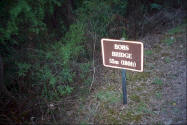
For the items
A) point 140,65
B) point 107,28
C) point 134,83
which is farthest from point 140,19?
point 140,65

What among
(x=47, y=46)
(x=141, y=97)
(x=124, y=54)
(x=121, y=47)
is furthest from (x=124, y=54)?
(x=47, y=46)

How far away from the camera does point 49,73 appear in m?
5.32

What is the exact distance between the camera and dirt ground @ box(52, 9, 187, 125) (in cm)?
433

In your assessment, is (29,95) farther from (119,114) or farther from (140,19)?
(140,19)

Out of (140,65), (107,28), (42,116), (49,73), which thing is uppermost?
(107,28)

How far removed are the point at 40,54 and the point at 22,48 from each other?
18.6 inches

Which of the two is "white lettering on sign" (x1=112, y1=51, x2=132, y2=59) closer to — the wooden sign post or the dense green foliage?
the wooden sign post

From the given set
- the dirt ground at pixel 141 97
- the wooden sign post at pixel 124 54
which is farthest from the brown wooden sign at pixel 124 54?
the dirt ground at pixel 141 97

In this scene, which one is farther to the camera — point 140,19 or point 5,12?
point 140,19

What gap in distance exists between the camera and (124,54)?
162 inches

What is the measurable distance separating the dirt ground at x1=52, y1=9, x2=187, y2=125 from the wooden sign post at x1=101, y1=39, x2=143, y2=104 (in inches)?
39.4

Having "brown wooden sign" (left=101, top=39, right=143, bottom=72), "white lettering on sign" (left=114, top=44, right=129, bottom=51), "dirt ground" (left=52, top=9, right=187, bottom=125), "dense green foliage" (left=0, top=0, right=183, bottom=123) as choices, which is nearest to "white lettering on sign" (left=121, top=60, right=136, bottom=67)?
"brown wooden sign" (left=101, top=39, right=143, bottom=72)

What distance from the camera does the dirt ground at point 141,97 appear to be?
433cm

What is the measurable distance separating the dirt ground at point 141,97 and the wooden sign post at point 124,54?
3.28ft
